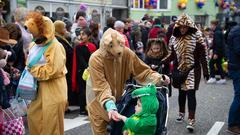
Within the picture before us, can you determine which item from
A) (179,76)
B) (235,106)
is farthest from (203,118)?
(179,76)

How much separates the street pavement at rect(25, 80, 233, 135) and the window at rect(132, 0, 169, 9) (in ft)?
55.2

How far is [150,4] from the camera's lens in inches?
1055

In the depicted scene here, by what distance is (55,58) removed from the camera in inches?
167

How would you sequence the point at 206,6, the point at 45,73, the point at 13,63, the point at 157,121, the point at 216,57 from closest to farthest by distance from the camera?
1. the point at 157,121
2. the point at 45,73
3. the point at 13,63
4. the point at 216,57
5. the point at 206,6

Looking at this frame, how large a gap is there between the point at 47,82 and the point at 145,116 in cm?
155

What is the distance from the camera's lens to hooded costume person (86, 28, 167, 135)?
3.55m

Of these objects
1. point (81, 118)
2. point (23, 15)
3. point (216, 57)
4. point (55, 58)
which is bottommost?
point (81, 118)

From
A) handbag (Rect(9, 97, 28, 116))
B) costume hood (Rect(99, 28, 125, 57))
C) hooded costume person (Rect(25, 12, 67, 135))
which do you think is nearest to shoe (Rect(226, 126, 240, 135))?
hooded costume person (Rect(25, 12, 67, 135))

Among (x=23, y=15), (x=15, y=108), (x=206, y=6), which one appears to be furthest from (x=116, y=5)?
(x=15, y=108)

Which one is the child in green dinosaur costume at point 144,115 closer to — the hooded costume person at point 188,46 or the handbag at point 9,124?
the handbag at point 9,124

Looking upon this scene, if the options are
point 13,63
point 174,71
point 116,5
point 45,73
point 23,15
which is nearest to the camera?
point 45,73

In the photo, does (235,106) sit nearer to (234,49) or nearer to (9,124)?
(234,49)

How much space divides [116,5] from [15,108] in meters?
19.3

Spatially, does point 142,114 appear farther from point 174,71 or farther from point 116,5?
point 116,5
